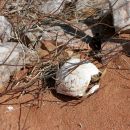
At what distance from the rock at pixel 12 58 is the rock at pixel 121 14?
707 mm

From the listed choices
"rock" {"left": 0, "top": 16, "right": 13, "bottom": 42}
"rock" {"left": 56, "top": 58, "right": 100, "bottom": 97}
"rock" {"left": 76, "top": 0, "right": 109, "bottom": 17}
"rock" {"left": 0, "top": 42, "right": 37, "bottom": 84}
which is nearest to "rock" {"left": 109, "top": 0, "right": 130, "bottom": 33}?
"rock" {"left": 76, "top": 0, "right": 109, "bottom": 17}

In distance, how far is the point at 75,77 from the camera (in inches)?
124

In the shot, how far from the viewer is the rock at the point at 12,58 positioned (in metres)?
3.29

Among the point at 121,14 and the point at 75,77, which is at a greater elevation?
the point at 121,14

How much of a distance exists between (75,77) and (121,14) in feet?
2.31

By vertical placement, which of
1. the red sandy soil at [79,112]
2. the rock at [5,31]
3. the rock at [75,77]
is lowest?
the red sandy soil at [79,112]

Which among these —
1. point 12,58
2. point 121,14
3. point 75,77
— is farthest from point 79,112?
point 121,14

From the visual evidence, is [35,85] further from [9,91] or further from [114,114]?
[114,114]

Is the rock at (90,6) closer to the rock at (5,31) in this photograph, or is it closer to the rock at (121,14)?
the rock at (121,14)

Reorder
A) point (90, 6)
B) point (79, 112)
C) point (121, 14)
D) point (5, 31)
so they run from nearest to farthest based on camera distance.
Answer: point (79, 112), point (121, 14), point (5, 31), point (90, 6)

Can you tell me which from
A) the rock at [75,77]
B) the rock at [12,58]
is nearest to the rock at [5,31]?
the rock at [12,58]

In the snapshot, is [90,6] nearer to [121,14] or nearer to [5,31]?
[121,14]

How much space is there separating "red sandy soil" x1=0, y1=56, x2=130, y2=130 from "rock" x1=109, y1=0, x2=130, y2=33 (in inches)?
17.8

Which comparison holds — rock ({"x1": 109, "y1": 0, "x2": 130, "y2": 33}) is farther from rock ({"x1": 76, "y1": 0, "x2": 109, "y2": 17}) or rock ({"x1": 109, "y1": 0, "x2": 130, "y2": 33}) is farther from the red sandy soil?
the red sandy soil
